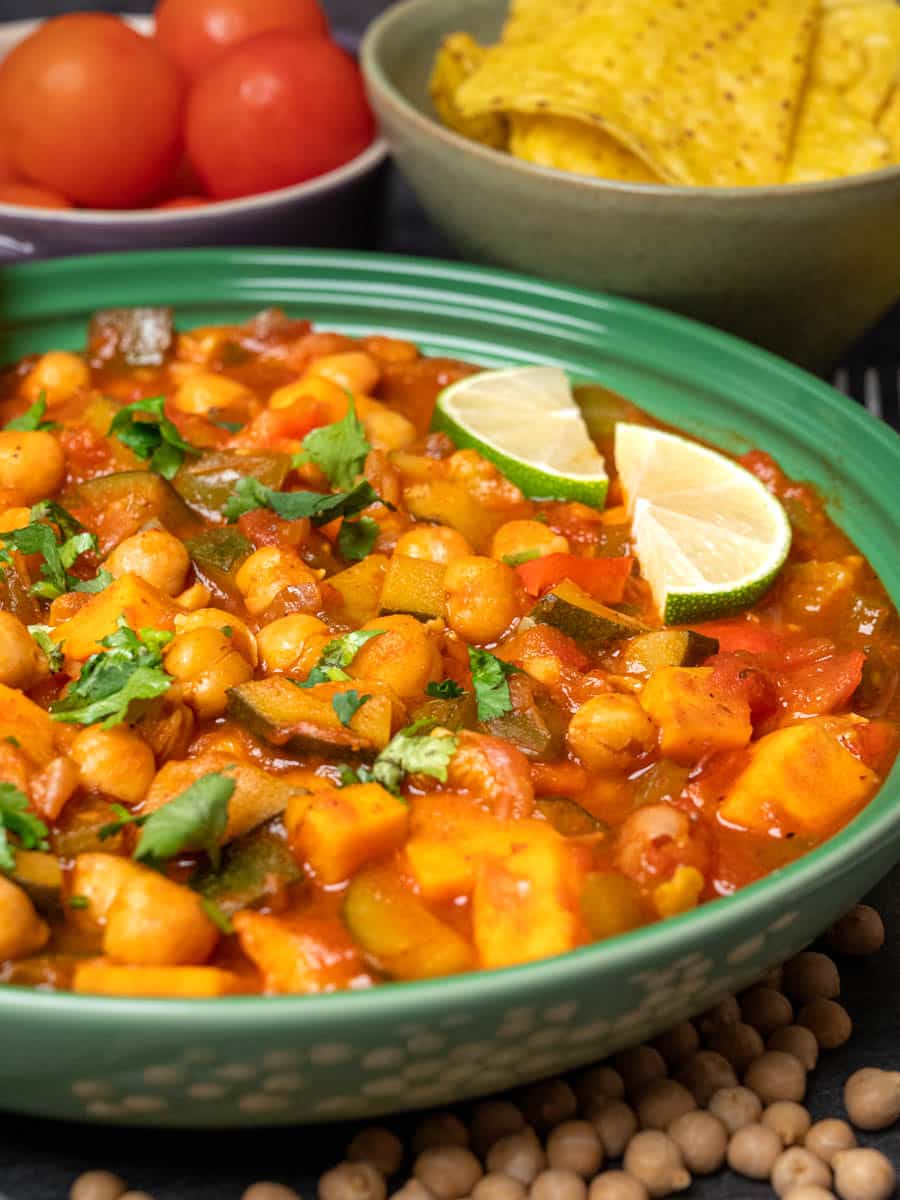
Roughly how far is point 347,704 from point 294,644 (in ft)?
1.22

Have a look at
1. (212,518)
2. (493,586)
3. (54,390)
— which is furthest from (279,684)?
(54,390)

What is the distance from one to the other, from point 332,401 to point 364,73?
5.83 ft

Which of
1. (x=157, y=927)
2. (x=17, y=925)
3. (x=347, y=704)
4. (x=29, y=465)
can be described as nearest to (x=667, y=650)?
(x=347, y=704)

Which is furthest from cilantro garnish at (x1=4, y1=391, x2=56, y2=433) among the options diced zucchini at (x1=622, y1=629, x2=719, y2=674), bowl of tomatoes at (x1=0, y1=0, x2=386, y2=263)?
diced zucchini at (x1=622, y1=629, x2=719, y2=674)

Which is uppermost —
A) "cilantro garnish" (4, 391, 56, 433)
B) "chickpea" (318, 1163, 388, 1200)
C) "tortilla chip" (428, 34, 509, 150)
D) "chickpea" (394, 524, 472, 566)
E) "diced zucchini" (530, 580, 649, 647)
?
"tortilla chip" (428, 34, 509, 150)

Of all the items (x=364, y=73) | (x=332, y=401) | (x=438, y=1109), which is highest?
(x=364, y=73)

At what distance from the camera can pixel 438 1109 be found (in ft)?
10.8

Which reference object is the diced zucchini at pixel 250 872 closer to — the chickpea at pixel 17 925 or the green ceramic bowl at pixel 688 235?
the chickpea at pixel 17 925

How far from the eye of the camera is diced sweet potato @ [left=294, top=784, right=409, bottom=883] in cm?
324

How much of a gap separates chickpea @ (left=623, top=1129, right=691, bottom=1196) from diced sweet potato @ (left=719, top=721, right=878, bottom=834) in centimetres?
77

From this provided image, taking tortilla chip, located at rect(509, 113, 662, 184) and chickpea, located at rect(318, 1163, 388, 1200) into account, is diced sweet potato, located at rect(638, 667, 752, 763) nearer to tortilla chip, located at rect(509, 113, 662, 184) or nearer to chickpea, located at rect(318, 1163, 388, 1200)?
chickpea, located at rect(318, 1163, 388, 1200)

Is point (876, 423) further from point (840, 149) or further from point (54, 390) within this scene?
point (54, 390)

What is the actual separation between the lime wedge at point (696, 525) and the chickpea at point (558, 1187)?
1.62 metres

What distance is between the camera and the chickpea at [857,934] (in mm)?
3713
